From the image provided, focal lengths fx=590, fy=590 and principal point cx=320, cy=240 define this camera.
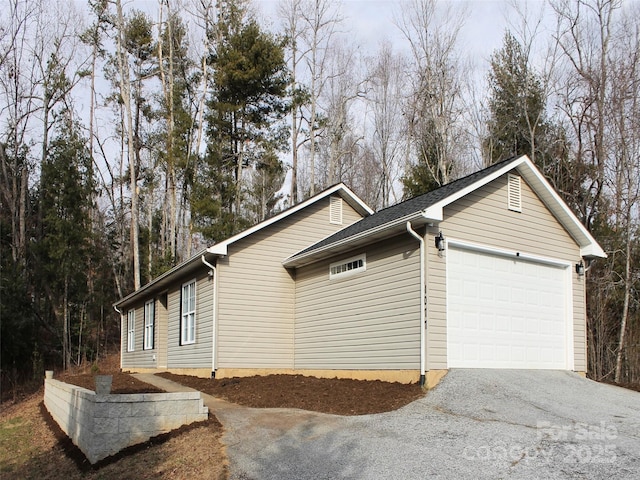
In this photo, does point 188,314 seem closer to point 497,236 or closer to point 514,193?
point 497,236

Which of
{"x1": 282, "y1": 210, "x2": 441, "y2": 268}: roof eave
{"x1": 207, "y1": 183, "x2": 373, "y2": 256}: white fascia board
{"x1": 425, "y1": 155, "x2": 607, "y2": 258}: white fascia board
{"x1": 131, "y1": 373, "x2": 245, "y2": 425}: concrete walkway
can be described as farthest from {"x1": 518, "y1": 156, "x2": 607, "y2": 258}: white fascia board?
{"x1": 131, "y1": 373, "x2": 245, "y2": 425}: concrete walkway

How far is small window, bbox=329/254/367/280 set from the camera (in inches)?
474

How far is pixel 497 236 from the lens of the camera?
38.8 feet

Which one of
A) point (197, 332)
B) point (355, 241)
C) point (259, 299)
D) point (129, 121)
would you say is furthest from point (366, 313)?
point (129, 121)

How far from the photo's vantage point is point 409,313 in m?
10.6

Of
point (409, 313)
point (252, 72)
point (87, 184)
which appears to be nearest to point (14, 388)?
point (87, 184)

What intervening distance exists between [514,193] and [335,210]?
5.08 m

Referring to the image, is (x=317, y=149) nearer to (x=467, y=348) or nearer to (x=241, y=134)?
(x=241, y=134)

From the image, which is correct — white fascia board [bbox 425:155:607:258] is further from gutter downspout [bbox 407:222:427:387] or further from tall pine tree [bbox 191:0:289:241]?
tall pine tree [bbox 191:0:289:241]

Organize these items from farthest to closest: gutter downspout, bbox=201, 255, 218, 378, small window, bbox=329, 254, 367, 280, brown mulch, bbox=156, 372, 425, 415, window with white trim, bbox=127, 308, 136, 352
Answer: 1. window with white trim, bbox=127, 308, 136, 352
2. gutter downspout, bbox=201, 255, 218, 378
3. small window, bbox=329, 254, 367, 280
4. brown mulch, bbox=156, 372, 425, 415

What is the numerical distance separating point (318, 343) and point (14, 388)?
47.1 feet

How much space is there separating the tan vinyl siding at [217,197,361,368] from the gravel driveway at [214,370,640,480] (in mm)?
4247

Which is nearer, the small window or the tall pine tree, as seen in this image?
the small window

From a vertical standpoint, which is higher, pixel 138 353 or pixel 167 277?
pixel 167 277
